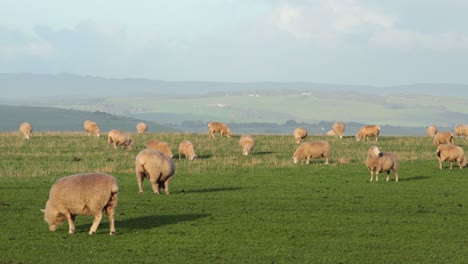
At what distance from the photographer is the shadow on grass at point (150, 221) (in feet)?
61.8

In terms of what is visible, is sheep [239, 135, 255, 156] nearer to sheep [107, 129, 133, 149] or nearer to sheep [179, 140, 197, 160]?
sheep [179, 140, 197, 160]

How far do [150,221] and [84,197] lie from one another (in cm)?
291

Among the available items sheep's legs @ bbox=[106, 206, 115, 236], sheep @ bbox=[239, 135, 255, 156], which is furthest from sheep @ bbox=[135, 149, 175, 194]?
sheep @ bbox=[239, 135, 255, 156]

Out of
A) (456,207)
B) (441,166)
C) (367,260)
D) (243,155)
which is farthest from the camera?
(243,155)

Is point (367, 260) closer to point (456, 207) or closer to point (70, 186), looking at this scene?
point (70, 186)

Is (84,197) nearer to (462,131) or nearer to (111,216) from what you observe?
(111,216)

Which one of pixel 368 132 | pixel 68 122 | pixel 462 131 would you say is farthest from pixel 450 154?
pixel 68 122

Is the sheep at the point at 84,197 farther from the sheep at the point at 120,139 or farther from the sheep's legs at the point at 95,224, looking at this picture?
the sheep at the point at 120,139

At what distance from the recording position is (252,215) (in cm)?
2102

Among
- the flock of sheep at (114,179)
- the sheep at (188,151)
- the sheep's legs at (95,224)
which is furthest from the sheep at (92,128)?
the sheep's legs at (95,224)

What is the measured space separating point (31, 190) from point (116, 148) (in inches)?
726

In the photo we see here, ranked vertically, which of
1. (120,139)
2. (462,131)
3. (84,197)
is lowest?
(84,197)

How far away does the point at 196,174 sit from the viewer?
33688 millimetres

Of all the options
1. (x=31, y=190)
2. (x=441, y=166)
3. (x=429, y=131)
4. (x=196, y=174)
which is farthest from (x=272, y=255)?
(x=429, y=131)
